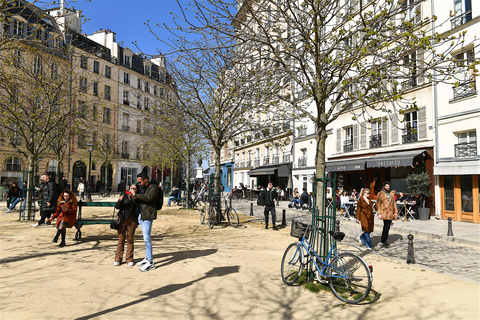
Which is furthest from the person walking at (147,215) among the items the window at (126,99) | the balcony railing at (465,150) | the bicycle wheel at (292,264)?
the window at (126,99)

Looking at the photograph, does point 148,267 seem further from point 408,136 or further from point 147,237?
point 408,136

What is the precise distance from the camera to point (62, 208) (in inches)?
277

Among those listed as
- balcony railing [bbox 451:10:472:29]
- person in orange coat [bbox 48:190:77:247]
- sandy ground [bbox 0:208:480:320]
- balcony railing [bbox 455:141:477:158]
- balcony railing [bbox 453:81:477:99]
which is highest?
balcony railing [bbox 451:10:472:29]

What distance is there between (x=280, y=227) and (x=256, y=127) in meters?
4.42

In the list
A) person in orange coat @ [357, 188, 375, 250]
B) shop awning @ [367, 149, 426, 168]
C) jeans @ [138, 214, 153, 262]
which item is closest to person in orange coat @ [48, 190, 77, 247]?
jeans @ [138, 214, 153, 262]

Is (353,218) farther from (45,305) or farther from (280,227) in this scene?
(45,305)

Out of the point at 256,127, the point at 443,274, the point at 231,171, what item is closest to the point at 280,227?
the point at 256,127

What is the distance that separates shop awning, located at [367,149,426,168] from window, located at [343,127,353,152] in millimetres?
3063

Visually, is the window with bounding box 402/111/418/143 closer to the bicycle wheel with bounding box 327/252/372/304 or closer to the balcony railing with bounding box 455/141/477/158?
the balcony railing with bounding box 455/141/477/158

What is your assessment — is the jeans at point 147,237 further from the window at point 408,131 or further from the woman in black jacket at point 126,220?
the window at point 408,131

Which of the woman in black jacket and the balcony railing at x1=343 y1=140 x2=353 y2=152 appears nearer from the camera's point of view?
the woman in black jacket

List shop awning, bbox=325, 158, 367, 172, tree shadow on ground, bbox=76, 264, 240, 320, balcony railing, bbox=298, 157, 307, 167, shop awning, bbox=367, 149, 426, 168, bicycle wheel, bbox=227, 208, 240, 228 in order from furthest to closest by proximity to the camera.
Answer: balcony railing, bbox=298, 157, 307, 167
shop awning, bbox=325, 158, 367, 172
shop awning, bbox=367, 149, 426, 168
bicycle wheel, bbox=227, 208, 240, 228
tree shadow on ground, bbox=76, 264, 240, 320

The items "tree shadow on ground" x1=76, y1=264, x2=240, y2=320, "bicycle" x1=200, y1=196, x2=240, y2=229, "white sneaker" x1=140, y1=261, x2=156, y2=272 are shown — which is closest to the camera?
"tree shadow on ground" x1=76, y1=264, x2=240, y2=320

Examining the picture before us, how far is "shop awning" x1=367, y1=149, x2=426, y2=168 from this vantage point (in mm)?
15297
